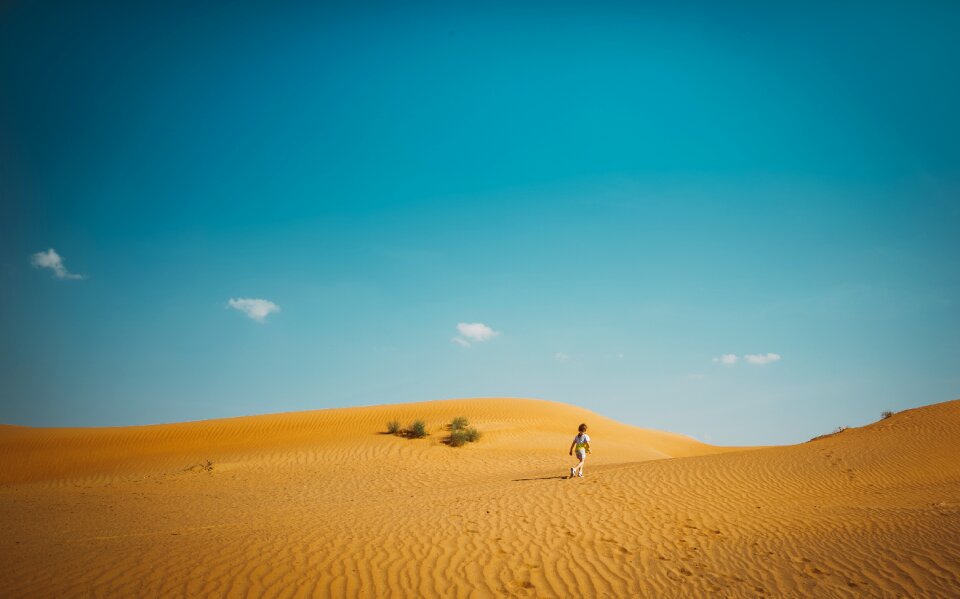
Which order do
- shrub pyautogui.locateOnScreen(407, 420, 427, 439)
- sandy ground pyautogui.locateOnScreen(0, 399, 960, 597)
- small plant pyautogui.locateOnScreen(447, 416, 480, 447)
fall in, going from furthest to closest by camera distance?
shrub pyautogui.locateOnScreen(407, 420, 427, 439), small plant pyautogui.locateOnScreen(447, 416, 480, 447), sandy ground pyautogui.locateOnScreen(0, 399, 960, 597)

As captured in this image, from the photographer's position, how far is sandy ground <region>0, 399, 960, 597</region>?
20.4ft

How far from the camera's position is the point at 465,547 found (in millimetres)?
7531

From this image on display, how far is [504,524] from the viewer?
8859mm

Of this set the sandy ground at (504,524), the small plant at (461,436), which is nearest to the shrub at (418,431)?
the small plant at (461,436)

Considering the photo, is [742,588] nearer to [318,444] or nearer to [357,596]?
[357,596]

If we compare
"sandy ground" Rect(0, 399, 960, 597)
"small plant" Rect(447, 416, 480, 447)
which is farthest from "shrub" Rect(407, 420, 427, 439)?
"sandy ground" Rect(0, 399, 960, 597)

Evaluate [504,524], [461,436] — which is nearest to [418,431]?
[461,436]

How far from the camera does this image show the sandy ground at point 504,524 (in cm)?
621

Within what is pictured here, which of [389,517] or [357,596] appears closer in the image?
[357,596]

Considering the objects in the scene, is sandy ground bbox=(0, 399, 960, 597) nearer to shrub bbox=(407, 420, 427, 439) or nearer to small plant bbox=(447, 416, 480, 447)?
small plant bbox=(447, 416, 480, 447)

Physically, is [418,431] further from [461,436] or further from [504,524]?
[504,524]

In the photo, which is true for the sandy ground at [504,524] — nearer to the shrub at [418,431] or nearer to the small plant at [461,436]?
the small plant at [461,436]

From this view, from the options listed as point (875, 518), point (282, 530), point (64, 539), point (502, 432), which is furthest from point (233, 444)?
point (875, 518)

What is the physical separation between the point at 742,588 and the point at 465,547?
A: 398cm
